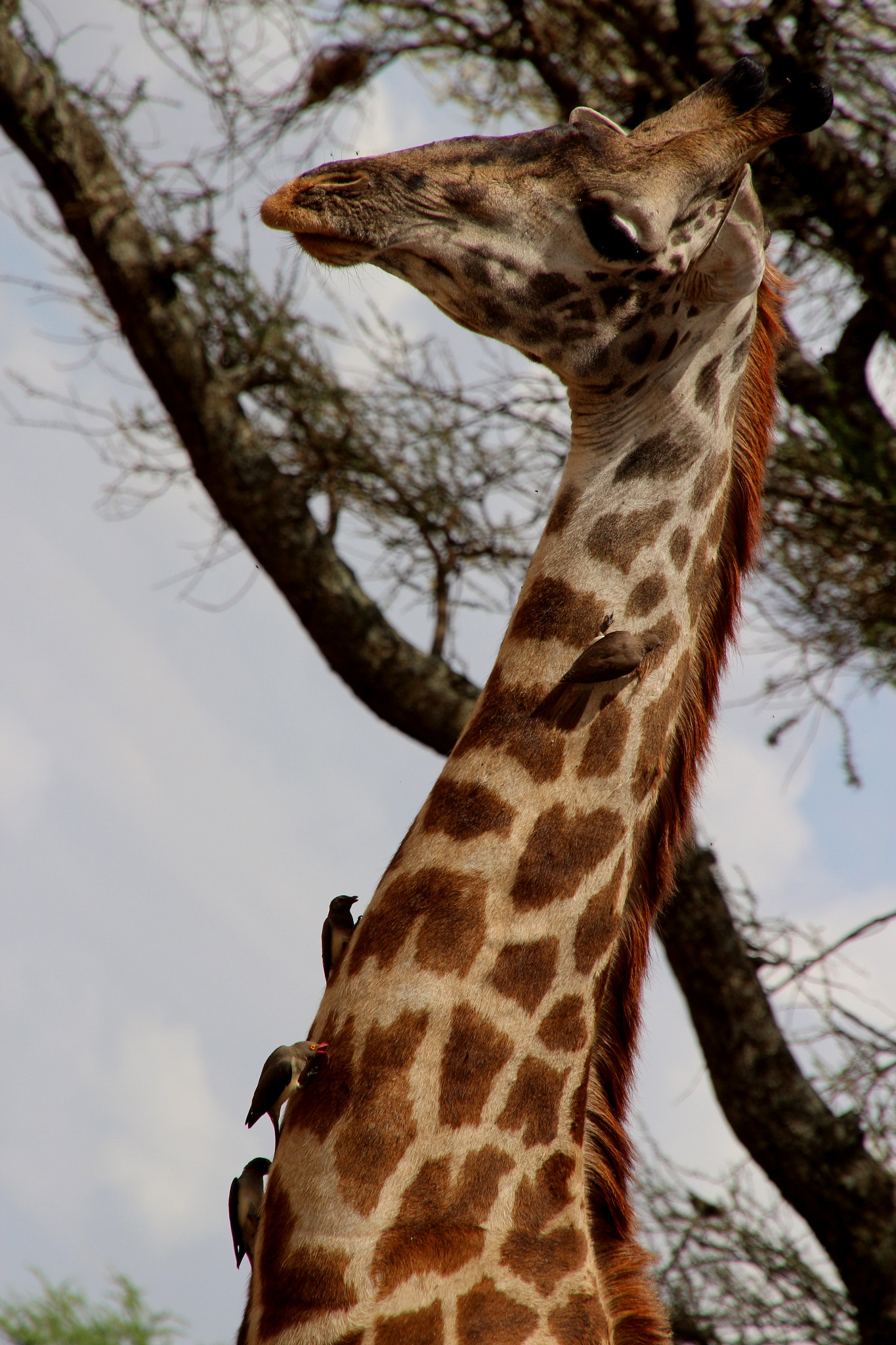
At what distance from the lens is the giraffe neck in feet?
6.39

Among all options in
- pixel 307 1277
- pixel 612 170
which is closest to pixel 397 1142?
pixel 307 1277

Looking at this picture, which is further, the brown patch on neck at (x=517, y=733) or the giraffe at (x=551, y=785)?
the brown patch on neck at (x=517, y=733)

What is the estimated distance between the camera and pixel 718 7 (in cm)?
662

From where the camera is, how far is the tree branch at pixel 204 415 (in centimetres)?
616

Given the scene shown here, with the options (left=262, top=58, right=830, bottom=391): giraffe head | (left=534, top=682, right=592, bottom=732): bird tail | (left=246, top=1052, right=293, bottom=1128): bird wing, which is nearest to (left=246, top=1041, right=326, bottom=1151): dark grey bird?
(left=246, top=1052, right=293, bottom=1128): bird wing

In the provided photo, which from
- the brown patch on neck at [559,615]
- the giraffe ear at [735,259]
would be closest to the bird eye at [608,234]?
the giraffe ear at [735,259]

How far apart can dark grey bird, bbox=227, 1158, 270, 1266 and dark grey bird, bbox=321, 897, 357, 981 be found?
0.39 metres

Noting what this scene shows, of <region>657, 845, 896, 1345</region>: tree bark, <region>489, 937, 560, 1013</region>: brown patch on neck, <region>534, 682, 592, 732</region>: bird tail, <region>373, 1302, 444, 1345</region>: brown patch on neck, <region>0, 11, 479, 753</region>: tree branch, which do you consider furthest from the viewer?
<region>0, 11, 479, 753</region>: tree branch

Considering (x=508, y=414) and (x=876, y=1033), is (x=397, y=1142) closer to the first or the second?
(x=876, y=1033)

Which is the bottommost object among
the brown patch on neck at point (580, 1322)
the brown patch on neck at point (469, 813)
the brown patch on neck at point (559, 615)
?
the brown patch on neck at point (580, 1322)

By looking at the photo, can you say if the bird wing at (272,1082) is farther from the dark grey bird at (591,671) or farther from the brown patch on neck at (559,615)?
the brown patch on neck at (559,615)

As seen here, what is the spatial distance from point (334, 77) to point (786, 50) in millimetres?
2484

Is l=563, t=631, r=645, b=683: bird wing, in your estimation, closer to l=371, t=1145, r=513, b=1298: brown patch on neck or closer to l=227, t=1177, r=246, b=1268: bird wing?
l=371, t=1145, r=513, b=1298: brown patch on neck

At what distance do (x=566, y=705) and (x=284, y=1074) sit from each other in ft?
2.63
